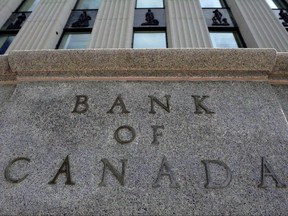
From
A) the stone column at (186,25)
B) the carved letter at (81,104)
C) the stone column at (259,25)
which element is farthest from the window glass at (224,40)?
the carved letter at (81,104)

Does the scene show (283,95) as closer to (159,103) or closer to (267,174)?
(267,174)

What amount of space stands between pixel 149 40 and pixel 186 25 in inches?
49.7

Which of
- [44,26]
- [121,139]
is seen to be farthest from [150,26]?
[121,139]

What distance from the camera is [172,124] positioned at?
4.16m

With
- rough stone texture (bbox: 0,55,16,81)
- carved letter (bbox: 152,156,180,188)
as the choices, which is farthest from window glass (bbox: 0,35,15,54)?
carved letter (bbox: 152,156,180,188)

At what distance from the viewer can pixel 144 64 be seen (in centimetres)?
459

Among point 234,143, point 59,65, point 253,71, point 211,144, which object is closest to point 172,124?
point 211,144

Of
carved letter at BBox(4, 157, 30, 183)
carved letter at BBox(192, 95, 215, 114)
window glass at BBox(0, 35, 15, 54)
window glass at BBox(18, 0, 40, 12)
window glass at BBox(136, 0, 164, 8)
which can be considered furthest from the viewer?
window glass at BBox(18, 0, 40, 12)

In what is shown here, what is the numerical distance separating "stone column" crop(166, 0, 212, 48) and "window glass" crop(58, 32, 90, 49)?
2741mm

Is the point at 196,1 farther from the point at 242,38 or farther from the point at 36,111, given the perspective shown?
the point at 36,111

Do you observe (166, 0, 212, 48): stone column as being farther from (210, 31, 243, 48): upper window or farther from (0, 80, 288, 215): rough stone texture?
(0, 80, 288, 215): rough stone texture

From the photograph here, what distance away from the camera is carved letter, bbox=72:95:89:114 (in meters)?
4.37

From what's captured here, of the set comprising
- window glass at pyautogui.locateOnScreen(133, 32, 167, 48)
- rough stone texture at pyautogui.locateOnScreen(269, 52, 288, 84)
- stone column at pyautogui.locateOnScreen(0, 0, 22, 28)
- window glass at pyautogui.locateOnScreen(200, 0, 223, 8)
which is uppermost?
window glass at pyautogui.locateOnScreen(200, 0, 223, 8)

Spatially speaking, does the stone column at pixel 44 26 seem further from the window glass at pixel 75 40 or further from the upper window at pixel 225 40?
the upper window at pixel 225 40
